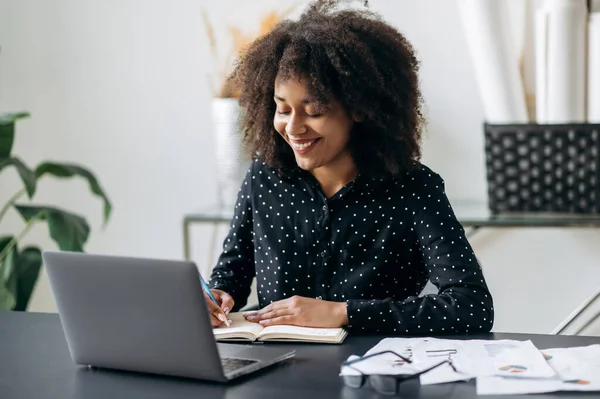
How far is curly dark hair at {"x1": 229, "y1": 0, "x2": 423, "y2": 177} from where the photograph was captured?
1732 mm


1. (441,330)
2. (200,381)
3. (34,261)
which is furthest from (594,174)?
(34,261)

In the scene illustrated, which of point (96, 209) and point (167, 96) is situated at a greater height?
point (167, 96)

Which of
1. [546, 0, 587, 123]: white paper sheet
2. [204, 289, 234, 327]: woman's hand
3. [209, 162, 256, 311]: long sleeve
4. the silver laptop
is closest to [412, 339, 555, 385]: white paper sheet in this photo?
the silver laptop

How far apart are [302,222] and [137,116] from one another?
1365mm

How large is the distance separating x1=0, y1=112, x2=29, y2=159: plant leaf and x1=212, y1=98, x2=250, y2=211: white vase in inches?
21.8

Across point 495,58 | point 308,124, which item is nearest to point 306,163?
point 308,124

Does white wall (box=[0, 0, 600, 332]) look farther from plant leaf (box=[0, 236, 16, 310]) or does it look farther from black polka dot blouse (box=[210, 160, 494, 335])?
black polka dot blouse (box=[210, 160, 494, 335])

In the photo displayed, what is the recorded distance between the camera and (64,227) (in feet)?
8.59

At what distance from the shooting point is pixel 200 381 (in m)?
1.32

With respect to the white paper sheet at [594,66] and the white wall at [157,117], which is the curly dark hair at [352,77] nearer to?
the white paper sheet at [594,66]

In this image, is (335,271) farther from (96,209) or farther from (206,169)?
(96,209)

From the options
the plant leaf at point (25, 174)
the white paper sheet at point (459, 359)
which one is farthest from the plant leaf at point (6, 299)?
the white paper sheet at point (459, 359)

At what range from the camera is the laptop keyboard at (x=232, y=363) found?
1338mm

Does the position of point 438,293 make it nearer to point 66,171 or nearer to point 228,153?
point 228,153
